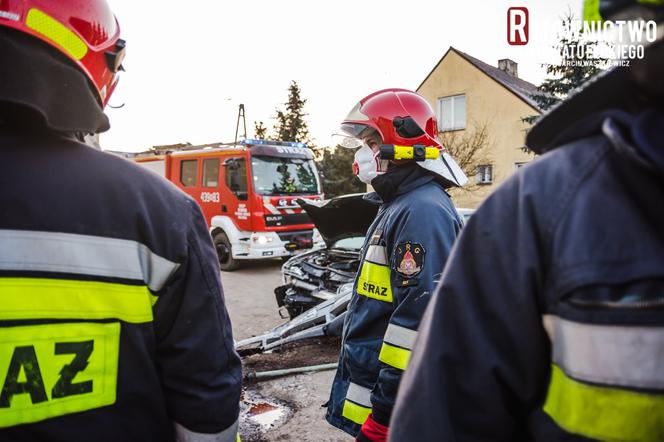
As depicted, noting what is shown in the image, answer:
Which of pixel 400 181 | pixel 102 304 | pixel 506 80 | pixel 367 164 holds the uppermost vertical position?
pixel 506 80

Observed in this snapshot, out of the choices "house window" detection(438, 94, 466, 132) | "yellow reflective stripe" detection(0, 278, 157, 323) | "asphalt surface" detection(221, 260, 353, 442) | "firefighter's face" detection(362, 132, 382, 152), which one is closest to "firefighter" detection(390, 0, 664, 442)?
"yellow reflective stripe" detection(0, 278, 157, 323)

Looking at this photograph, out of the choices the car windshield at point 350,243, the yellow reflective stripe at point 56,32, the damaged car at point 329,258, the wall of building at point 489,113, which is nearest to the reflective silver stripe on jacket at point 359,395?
the yellow reflective stripe at point 56,32

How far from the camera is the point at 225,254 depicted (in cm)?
1135

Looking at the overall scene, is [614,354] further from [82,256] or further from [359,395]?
[359,395]

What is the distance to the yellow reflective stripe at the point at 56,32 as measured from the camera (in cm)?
121

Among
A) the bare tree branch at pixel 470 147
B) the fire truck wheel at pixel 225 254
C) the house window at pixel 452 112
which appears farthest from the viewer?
the house window at pixel 452 112

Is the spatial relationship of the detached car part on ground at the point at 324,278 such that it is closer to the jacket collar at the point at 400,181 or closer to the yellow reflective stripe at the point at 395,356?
the jacket collar at the point at 400,181

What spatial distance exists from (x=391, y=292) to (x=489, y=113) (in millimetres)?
20613

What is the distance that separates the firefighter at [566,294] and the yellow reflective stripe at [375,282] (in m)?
1.17

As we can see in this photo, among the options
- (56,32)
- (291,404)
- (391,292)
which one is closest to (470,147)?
(291,404)

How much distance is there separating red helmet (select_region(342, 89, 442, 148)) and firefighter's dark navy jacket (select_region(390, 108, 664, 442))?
1.82 meters

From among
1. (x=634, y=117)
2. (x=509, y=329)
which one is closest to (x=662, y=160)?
(x=634, y=117)

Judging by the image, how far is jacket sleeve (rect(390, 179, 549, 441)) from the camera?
85 centimetres

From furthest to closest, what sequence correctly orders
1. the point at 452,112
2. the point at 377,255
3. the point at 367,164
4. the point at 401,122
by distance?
the point at 452,112
the point at 367,164
the point at 401,122
the point at 377,255
